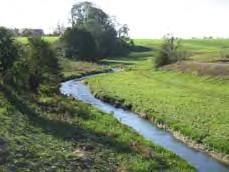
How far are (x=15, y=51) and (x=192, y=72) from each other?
39899mm

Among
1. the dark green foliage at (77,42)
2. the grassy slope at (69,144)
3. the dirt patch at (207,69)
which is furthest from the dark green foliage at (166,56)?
the grassy slope at (69,144)

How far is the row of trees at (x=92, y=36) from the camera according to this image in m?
130

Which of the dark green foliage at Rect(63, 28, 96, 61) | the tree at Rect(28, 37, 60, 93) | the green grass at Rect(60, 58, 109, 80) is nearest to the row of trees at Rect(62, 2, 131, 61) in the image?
the dark green foliage at Rect(63, 28, 96, 61)

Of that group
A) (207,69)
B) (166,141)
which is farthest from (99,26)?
(166,141)

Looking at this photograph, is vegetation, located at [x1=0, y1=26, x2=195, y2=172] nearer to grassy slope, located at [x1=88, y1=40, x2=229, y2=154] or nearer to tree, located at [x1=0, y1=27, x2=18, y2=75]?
tree, located at [x1=0, y1=27, x2=18, y2=75]

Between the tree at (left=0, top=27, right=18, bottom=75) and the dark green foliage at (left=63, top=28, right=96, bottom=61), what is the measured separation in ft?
257

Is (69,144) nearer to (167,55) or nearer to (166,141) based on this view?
Answer: (166,141)

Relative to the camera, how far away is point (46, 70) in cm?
5581

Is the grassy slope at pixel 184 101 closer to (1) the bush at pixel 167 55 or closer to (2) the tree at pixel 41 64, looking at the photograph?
(2) the tree at pixel 41 64

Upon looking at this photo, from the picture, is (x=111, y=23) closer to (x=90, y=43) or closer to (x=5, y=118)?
(x=90, y=43)

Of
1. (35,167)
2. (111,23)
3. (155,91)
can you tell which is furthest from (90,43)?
(35,167)

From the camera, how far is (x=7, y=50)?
49250mm

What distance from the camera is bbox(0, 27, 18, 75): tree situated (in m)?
49.1

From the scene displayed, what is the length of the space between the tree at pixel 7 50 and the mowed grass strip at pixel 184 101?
14.1 meters
